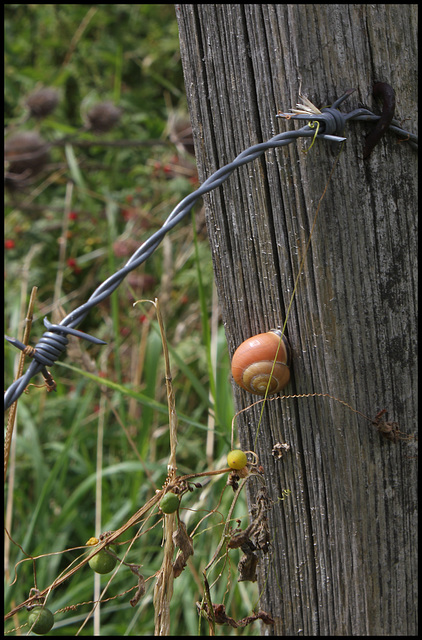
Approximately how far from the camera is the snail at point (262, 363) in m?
0.93

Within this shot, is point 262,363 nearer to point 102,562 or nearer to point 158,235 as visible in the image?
point 158,235

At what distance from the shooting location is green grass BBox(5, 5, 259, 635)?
1834mm

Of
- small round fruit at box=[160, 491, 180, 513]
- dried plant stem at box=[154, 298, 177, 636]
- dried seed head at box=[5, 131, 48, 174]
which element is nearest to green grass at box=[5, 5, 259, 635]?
dried seed head at box=[5, 131, 48, 174]

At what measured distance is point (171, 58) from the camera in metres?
3.80

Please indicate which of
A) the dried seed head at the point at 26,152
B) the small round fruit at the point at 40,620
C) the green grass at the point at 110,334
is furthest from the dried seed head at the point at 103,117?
the small round fruit at the point at 40,620

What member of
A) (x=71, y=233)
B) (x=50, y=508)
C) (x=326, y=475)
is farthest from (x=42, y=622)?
(x=71, y=233)

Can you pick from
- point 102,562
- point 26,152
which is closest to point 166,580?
point 102,562

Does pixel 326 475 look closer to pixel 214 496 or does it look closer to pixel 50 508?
pixel 214 496

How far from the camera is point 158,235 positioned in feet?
2.88

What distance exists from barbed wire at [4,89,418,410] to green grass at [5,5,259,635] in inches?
15.0

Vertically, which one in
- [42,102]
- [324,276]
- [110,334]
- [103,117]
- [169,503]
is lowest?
[169,503]

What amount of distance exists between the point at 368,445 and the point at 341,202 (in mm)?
456

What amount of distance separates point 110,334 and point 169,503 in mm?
2041

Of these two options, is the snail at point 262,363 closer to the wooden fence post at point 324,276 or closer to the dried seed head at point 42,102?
the wooden fence post at point 324,276
